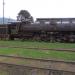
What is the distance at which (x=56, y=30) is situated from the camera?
2358 centimetres

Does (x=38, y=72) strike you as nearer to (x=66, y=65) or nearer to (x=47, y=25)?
(x=66, y=65)

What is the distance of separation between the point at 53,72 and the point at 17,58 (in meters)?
3.03

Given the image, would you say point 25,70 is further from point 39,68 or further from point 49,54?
point 49,54

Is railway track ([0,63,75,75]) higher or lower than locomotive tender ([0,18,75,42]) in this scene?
lower

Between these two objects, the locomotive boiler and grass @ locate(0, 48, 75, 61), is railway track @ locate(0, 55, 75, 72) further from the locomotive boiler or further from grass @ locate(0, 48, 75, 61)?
the locomotive boiler

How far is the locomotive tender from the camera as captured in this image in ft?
75.9

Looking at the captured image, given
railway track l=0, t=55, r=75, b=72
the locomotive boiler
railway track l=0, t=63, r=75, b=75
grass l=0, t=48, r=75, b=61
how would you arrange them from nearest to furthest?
1. railway track l=0, t=63, r=75, b=75
2. railway track l=0, t=55, r=75, b=72
3. grass l=0, t=48, r=75, b=61
4. the locomotive boiler

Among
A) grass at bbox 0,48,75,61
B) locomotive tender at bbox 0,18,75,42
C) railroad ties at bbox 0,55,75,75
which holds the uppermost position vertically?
locomotive tender at bbox 0,18,75,42

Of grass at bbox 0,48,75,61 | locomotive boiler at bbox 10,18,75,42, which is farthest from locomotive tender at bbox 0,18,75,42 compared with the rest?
grass at bbox 0,48,75,61

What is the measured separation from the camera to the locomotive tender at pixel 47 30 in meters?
23.1

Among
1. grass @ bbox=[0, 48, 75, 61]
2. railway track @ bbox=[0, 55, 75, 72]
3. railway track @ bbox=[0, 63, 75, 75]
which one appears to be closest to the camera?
railway track @ bbox=[0, 63, 75, 75]

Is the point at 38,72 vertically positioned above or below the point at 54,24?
below

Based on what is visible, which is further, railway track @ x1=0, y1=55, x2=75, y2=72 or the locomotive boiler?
the locomotive boiler

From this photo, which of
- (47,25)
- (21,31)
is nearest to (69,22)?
(47,25)
